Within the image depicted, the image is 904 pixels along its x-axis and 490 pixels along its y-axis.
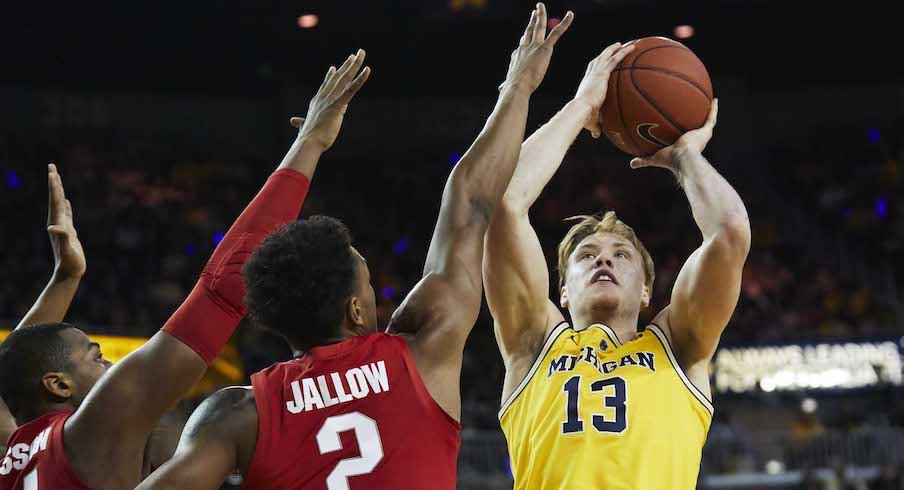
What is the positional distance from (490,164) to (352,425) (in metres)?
0.82

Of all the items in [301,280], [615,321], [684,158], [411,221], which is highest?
[411,221]

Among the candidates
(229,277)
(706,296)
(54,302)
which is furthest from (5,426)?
(706,296)

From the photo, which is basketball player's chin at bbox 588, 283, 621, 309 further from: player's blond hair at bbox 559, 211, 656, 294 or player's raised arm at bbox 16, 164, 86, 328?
player's raised arm at bbox 16, 164, 86, 328

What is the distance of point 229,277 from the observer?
276 centimetres

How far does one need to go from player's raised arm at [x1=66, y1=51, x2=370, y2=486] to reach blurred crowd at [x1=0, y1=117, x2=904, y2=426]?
10360 millimetres

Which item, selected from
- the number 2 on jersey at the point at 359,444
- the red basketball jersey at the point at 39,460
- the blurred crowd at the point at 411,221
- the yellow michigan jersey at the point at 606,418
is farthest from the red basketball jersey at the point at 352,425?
the blurred crowd at the point at 411,221

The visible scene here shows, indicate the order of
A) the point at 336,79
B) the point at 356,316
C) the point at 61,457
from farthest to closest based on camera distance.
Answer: the point at 336,79 < the point at 61,457 < the point at 356,316

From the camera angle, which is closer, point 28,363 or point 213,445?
point 213,445

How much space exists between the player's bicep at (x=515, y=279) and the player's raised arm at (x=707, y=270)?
49 centimetres

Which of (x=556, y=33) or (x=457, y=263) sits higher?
(x=556, y=33)

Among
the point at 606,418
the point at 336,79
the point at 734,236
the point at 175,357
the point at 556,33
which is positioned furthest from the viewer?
the point at 734,236

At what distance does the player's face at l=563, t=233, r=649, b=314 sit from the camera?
4.16 metres

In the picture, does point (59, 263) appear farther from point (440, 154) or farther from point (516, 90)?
point (440, 154)

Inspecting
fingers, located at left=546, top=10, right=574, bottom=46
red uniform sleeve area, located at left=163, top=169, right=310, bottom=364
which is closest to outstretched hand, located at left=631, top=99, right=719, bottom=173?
fingers, located at left=546, top=10, right=574, bottom=46
